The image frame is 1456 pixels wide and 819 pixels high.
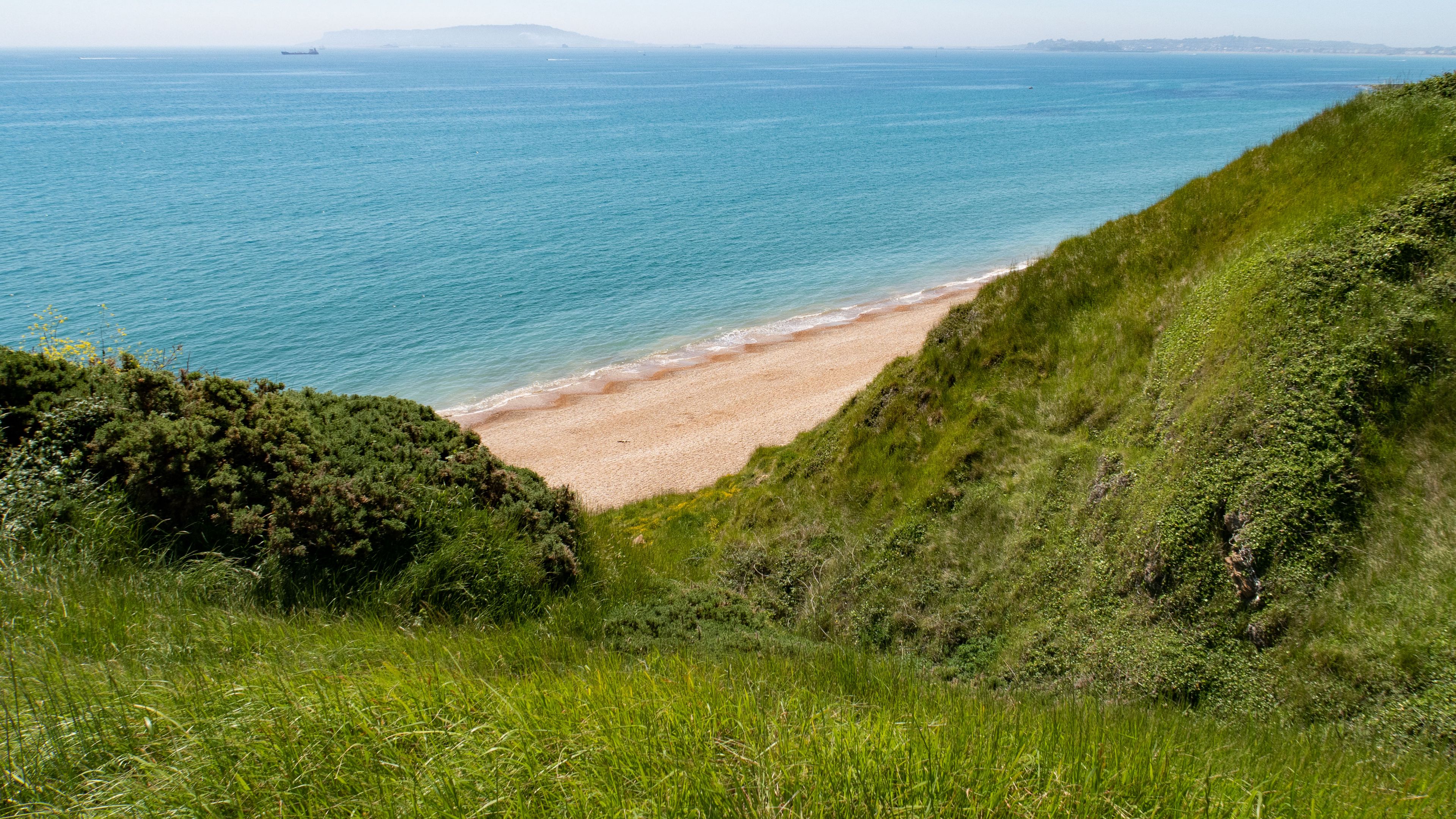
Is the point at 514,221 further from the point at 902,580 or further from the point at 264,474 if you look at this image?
the point at 902,580

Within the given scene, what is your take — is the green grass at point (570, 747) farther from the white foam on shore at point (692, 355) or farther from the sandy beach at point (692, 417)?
the white foam on shore at point (692, 355)

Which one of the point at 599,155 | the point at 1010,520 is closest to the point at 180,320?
the point at 1010,520

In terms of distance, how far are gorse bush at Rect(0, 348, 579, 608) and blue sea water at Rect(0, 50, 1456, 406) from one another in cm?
1504

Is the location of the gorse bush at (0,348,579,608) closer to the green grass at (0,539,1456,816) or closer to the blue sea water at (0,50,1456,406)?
the green grass at (0,539,1456,816)

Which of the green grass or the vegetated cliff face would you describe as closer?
the green grass

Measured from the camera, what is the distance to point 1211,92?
157250mm

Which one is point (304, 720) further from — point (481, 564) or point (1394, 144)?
point (1394, 144)

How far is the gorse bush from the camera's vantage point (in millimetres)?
7648

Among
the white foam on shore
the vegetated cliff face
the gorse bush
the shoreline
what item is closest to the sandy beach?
the shoreline

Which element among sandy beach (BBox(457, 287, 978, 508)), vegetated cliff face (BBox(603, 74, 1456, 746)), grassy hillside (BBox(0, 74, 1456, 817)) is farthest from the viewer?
sandy beach (BBox(457, 287, 978, 508))

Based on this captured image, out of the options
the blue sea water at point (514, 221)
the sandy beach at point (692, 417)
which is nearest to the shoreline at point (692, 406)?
the sandy beach at point (692, 417)

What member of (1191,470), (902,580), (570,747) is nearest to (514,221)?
(902,580)

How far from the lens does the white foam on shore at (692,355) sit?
30.4 meters

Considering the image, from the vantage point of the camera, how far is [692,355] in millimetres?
35031
